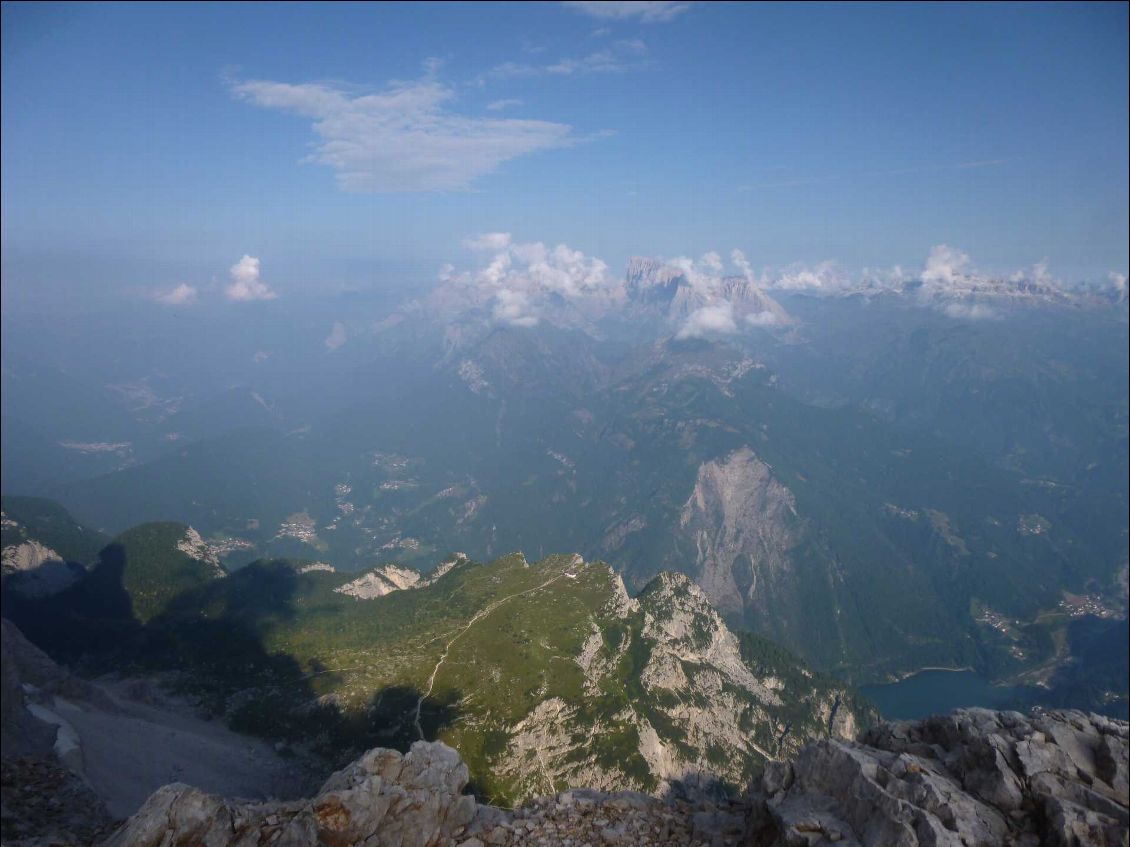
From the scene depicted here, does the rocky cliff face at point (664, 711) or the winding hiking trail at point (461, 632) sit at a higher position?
the winding hiking trail at point (461, 632)

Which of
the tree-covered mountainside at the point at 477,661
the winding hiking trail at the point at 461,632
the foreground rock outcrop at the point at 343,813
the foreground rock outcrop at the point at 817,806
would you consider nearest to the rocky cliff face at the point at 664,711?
the tree-covered mountainside at the point at 477,661

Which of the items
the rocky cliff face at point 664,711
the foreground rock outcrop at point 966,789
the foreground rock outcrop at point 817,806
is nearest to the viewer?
the foreground rock outcrop at point 966,789

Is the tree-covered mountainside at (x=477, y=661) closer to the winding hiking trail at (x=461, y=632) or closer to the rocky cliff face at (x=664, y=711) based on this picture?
the rocky cliff face at (x=664, y=711)

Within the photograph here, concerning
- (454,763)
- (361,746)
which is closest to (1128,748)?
(454,763)

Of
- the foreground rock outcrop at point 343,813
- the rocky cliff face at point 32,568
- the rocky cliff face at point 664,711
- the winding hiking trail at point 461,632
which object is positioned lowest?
the rocky cliff face at point 664,711

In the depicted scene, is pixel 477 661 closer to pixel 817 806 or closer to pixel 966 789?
pixel 817 806
